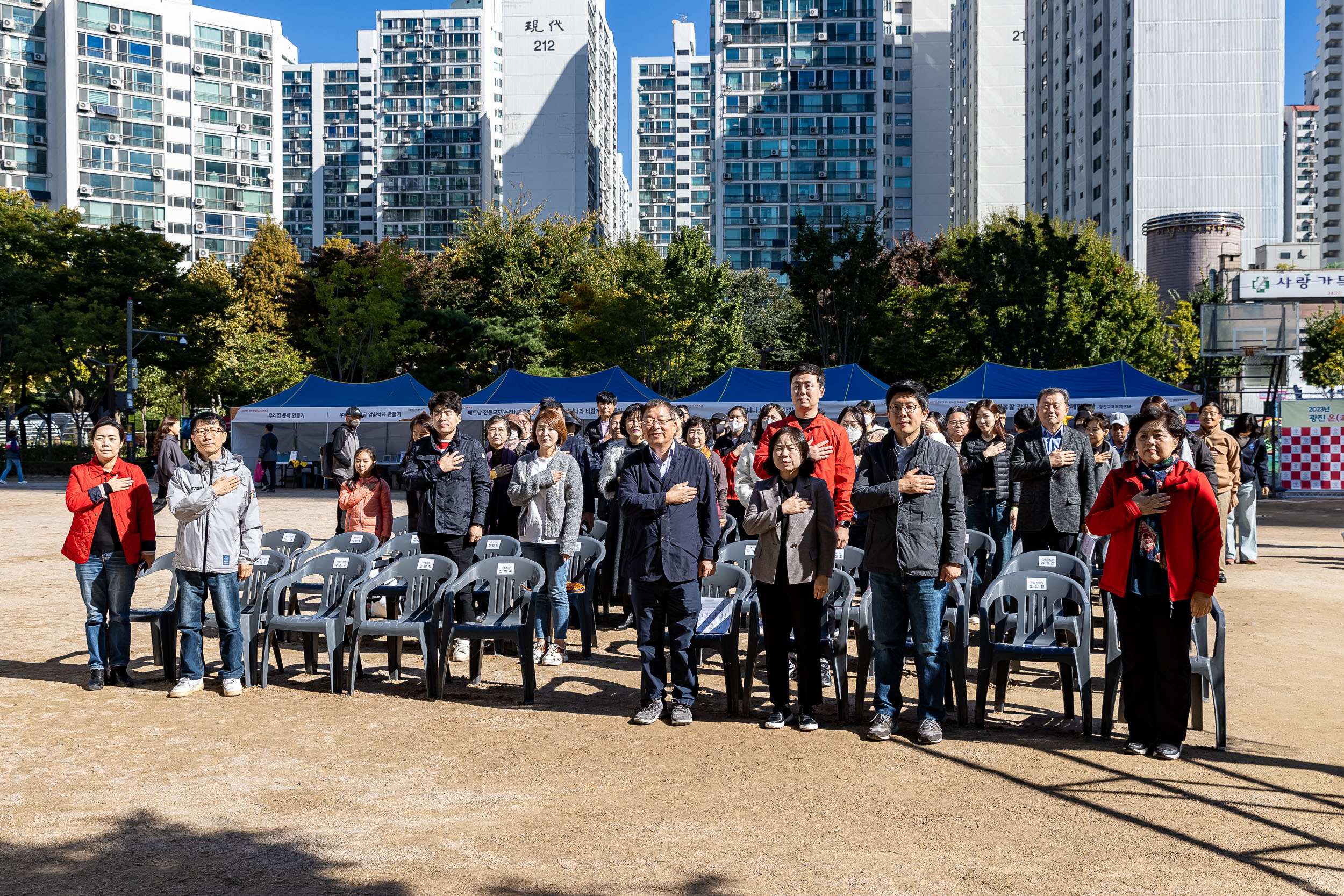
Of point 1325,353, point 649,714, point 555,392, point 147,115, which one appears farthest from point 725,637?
point 147,115

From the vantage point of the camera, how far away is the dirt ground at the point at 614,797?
A: 12.8 feet

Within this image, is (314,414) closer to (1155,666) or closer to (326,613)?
(326,613)

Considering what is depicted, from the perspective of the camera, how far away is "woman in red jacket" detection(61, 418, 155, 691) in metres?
6.68

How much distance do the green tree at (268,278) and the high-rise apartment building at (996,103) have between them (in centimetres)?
5683

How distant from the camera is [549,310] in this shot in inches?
1671

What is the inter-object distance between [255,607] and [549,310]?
118ft

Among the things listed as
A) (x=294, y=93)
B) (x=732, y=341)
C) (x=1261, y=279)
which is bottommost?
(x=732, y=341)

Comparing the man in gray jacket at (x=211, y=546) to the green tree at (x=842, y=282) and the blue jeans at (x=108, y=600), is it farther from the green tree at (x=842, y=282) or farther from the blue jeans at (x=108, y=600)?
the green tree at (x=842, y=282)

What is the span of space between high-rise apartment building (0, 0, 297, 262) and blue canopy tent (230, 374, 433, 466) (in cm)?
5159

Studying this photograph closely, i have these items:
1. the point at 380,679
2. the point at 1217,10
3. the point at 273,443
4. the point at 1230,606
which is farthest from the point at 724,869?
the point at 1217,10

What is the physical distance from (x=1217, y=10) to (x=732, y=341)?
4186cm

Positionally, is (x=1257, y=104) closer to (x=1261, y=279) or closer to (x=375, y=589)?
(x=1261, y=279)

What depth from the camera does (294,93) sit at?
13788cm

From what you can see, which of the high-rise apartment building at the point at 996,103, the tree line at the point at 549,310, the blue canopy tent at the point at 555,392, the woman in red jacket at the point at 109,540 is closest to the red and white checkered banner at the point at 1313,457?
the tree line at the point at 549,310
